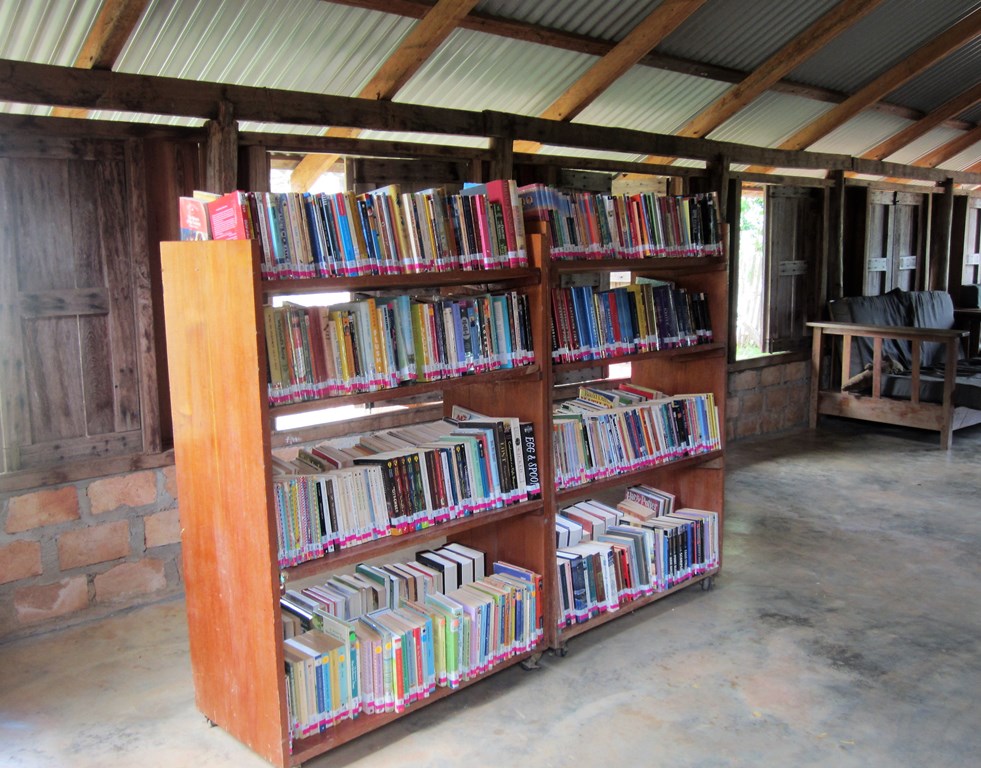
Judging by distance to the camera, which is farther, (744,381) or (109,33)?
(744,381)

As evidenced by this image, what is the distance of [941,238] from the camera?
9.47 meters

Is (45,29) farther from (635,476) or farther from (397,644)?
(635,476)

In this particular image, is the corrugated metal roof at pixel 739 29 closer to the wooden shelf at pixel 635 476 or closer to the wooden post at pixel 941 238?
the wooden shelf at pixel 635 476

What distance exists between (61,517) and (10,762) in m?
1.26

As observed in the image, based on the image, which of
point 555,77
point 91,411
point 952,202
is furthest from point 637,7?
point 952,202

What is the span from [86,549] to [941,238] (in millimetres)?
9168

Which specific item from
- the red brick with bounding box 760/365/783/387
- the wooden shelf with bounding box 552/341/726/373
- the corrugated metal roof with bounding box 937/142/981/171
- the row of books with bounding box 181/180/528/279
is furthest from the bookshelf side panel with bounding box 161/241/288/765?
the corrugated metal roof with bounding box 937/142/981/171

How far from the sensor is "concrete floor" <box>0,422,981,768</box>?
284 centimetres

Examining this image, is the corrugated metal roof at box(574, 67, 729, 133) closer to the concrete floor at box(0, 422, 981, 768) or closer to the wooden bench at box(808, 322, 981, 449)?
the wooden bench at box(808, 322, 981, 449)

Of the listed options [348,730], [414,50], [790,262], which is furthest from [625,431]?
[790,262]

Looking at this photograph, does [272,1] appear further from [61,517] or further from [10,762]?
[10,762]

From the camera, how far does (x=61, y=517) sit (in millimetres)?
3801

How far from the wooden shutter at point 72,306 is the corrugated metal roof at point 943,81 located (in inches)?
254

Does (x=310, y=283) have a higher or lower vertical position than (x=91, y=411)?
higher
